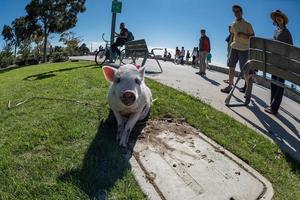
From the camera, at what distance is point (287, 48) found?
239 inches

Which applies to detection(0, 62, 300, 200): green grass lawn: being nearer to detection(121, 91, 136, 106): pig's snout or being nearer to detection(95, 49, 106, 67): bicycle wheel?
detection(121, 91, 136, 106): pig's snout

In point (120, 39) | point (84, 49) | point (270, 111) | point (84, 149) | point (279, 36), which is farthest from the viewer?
point (84, 49)

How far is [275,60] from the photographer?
666 centimetres

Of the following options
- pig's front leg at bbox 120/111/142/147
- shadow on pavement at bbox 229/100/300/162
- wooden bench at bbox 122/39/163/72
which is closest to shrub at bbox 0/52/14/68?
wooden bench at bbox 122/39/163/72

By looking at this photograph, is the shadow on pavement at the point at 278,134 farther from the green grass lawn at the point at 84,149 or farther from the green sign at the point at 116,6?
the green sign at the point at 116,6

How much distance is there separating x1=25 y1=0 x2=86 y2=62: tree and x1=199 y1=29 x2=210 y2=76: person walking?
75.7 feet

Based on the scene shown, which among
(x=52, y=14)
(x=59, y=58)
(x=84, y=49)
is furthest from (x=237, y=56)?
(x=84, y=49)

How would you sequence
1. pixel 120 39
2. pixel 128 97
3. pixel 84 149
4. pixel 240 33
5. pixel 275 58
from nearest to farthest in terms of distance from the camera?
pixel 84 149
pixel 128 97
pixel 275 58
pixel 240 33
pixel 120 39

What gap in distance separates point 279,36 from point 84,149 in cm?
455

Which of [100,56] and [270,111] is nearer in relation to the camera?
[270,111]

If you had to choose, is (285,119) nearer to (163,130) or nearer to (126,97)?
(163,130)

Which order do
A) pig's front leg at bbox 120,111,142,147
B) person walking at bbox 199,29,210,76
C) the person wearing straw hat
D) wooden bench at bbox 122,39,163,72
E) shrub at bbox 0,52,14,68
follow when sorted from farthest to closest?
shrub at bbox 0,52,14,68
person walking at bbox 199,29,210,76
wooden bench at bbox 122,39,163,72
the person wearing straw hat
pig's front leg at bbox 120,111,142,147

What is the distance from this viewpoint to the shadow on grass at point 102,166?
3993mm

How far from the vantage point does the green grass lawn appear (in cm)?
398
